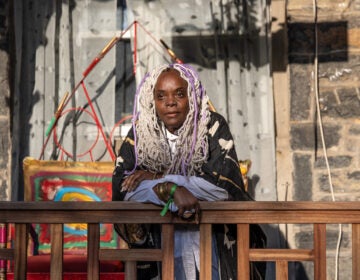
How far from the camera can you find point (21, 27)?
6273 millimetres

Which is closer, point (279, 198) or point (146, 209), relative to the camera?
point (146, 209)

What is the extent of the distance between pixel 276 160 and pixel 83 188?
4.27ft

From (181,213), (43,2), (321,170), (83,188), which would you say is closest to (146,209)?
(181,213)

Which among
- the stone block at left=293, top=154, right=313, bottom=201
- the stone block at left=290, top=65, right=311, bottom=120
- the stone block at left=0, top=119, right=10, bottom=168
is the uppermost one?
the stone block at left=290, top=65, right=311, bottom=120

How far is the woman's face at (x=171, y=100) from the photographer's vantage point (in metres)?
4.38

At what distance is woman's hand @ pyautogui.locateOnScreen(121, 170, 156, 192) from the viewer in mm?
4254

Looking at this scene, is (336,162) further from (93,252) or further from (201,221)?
(93,252)

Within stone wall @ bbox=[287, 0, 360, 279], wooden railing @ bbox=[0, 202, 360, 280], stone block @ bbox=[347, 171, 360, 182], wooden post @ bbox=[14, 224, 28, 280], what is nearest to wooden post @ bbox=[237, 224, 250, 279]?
wooden railing @ bbox=[0, 202, 360, 280]

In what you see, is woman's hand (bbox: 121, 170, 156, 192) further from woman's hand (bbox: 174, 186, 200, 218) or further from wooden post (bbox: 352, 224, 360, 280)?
wooden post (bbox: 352, 224, 360, 280)

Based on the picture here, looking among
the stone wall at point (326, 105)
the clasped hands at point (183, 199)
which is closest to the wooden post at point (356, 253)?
the clasped hands at point (183, 199)

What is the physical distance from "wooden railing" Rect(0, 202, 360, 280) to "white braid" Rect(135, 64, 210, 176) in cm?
38

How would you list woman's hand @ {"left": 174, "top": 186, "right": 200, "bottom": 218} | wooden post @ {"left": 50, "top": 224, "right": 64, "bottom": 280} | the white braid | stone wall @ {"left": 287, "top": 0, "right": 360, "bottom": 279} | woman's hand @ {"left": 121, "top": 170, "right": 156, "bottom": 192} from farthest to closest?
1. stone wall @ {"left": 287, "top": 0, "right": 360, "bottom": 279}
2. the white braid
3. woman's hand @ {"left": 121, "top": 170, "right": 156, "bottom": 192}
4. wooden post @ {"left": 50, "top": 224, "right": 64, "bottom": 280}
5. woman's hand @ {"left": 174, "top": 186, "right": 200, "bottom": 218}

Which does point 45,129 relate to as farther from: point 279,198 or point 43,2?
point 279,198

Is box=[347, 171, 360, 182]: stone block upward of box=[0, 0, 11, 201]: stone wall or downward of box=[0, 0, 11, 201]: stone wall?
downward
